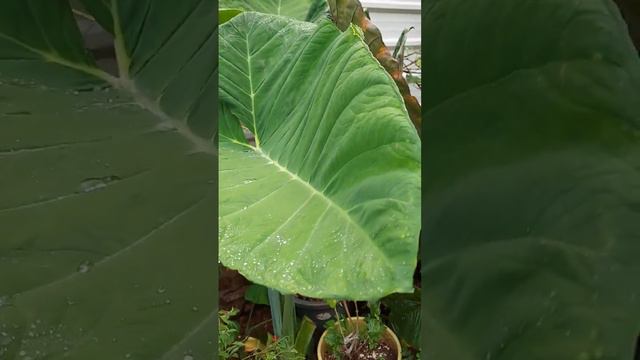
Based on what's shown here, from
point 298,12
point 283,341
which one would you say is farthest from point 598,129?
point 298,12

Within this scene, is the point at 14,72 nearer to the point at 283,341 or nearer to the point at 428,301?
the point at 428,301

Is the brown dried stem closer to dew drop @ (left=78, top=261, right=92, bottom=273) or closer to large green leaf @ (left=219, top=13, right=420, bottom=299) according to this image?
large green leaf @ (left=219, top=13, right=420, bottom=299)

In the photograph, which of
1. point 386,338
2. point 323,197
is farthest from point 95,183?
point 386,338

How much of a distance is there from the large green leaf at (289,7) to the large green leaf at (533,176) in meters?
1.06

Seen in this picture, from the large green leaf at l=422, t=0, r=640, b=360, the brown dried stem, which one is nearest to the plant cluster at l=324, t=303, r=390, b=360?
the brown dried stem

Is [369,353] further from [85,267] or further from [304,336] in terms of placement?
[85,267]

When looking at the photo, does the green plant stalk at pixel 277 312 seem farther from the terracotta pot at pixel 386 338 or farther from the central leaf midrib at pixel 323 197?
the central leaf midrib at pixel 323 197

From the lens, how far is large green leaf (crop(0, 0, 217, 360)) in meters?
0.26

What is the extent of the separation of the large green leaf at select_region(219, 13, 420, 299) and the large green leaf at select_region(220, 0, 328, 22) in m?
0.31

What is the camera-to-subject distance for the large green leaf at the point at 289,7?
135 cm

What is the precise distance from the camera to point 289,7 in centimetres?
144

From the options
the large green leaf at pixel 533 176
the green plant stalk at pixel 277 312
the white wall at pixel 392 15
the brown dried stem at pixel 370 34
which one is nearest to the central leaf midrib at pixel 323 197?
the large green leaf at pixel 533 176

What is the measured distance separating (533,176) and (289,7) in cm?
120

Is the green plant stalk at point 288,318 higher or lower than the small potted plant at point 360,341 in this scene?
higher
